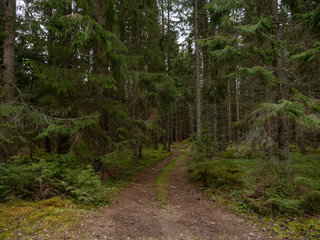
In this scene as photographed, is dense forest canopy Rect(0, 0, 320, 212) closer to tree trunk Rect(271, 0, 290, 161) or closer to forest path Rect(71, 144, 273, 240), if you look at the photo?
tree trunk Rect(271, 0, 290, 161)

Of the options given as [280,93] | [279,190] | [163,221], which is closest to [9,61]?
[163,221]

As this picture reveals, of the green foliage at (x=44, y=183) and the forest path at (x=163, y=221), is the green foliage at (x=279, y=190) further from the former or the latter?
the green foliage at (x=44, y=183)

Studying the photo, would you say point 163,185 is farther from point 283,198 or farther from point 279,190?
point 283,198

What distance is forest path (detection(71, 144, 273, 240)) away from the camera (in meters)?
4.59

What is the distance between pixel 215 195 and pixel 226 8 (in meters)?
7.96

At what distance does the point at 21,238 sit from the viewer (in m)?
3.90

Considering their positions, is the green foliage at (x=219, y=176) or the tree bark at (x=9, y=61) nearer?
the tree bark at (x=9, y=61)

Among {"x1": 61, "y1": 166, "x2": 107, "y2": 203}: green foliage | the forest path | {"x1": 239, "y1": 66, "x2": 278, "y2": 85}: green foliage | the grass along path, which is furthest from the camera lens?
the grass along path

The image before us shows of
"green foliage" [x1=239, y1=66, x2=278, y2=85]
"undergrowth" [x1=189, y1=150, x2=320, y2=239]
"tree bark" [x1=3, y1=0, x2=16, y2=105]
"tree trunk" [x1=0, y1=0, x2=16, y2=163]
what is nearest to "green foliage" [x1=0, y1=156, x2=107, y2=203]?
"tree trunk" [x1=0, y1=0, x2=16, y2=163]

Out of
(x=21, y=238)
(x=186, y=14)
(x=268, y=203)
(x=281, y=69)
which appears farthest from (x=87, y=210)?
(x=186, y=14)

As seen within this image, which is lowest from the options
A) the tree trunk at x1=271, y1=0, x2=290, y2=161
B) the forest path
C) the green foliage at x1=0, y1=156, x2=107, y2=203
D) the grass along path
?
the grass along path

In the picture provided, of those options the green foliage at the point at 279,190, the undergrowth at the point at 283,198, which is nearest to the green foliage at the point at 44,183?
the undergrowth at the point at 283,198

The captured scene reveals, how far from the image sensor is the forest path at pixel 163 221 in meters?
4.59

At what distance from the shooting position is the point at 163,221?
539 centimetres
